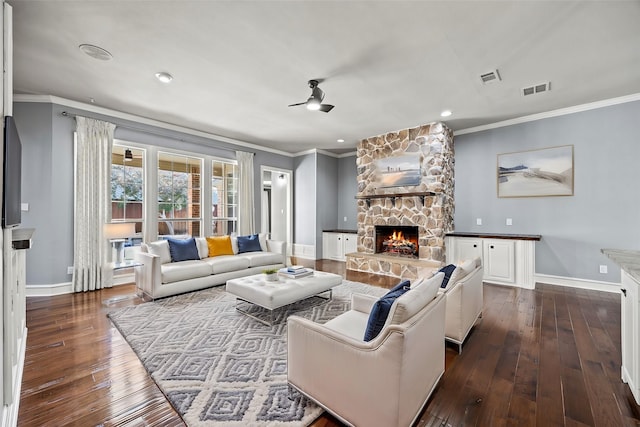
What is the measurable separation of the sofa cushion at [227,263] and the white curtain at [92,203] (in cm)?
163

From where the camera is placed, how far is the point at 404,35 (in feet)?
8.52

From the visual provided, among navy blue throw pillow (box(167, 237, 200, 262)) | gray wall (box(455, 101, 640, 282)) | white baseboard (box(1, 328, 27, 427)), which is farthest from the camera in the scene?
navy blue throw pillow (box(167, 237, 200, 262))

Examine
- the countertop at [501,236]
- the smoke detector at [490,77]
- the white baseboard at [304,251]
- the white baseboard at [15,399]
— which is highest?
the smoke detector at [490,77]

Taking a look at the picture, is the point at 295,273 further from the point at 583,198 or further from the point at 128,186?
the point at 583,198

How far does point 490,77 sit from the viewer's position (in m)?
3.36

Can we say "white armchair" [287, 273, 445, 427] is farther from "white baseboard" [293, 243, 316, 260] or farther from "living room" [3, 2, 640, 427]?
"white baseboard" [293, 243, 316, 260]

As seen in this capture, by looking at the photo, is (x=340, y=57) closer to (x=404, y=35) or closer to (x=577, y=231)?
(x=404, y=35)

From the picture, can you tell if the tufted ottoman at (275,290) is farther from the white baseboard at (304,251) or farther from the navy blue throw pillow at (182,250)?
the white baseboard at (304,251)

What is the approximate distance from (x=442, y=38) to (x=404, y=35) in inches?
14.9

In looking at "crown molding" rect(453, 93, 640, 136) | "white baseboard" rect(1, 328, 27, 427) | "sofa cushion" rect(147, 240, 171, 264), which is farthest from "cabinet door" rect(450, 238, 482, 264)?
"white baseboard" rect(1, 328, 27, 427)

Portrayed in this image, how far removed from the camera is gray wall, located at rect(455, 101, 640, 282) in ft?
13.4

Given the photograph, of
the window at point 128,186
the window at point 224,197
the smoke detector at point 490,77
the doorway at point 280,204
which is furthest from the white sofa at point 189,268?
the smoke detector at point 490,77

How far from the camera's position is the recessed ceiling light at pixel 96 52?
276 centimetres

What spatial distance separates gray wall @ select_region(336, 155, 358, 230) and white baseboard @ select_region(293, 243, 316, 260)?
3.74 feet
